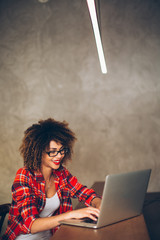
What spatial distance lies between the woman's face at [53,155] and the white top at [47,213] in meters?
0.23

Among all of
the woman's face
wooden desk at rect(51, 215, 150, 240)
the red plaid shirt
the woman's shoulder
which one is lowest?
wooden desk at rect(51, 215, 150, 240)

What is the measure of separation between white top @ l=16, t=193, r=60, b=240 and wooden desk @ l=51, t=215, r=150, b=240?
13.8 inches

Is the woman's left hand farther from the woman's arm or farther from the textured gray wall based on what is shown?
the textured gray wall

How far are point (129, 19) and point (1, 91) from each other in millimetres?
2096

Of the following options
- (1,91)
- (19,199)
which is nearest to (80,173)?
(1,91)

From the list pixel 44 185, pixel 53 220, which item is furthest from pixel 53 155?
pixel 53 220

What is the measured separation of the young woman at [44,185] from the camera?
1.42 meters

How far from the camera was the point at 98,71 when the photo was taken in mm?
3338

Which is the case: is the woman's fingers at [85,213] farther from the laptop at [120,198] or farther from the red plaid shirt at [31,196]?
the red plaid shirt at [31,196]

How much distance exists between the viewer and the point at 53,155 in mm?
1689

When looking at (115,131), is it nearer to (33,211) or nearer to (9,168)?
(9,168)

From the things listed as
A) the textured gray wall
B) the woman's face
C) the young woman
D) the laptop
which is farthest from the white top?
the textured gray wall

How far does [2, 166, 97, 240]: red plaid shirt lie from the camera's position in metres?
1.32

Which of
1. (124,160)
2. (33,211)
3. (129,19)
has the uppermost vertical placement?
(129,19)
